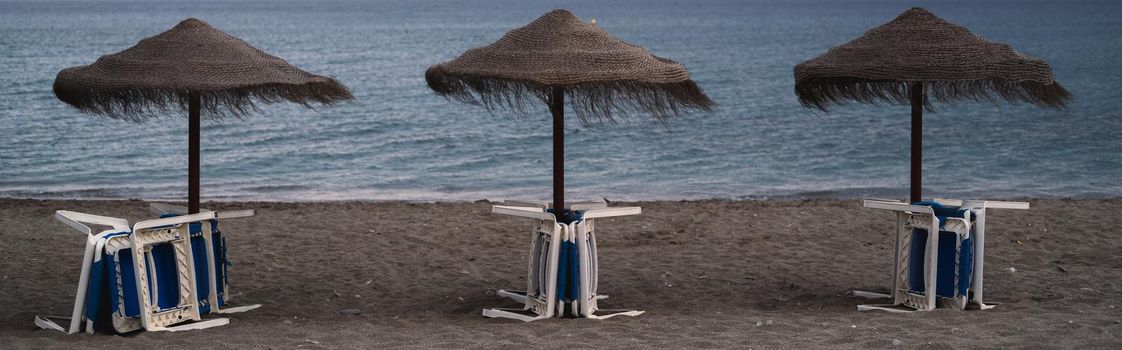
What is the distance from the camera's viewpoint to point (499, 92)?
7.05 metres

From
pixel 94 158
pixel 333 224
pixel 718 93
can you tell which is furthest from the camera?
pixel 718 93

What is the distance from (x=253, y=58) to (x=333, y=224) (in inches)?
172

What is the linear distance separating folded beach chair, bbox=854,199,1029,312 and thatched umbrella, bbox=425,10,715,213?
1414 mm

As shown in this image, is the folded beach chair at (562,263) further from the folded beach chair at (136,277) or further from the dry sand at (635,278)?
the folded beach chair at (136,277)

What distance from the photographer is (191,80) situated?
6652 millimetres

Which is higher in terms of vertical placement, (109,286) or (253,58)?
(253,58)

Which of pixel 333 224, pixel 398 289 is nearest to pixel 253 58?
pixel 398 289

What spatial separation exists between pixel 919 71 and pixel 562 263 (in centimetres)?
233

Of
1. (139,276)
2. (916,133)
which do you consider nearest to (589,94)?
(916,133)

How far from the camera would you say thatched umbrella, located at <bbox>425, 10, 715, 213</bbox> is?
22.1ft

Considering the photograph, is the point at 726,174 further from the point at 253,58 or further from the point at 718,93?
the point at 718,93

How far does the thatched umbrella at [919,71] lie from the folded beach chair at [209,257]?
3.57 meters

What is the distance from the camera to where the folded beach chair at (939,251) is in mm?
7027

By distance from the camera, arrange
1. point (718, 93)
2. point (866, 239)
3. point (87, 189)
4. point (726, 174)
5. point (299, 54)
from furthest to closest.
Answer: point (299, 54), point (718, 93), point (726, 174), point (87, 189), point (866, 239)
